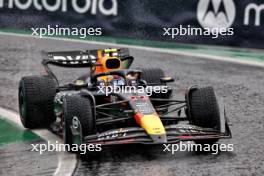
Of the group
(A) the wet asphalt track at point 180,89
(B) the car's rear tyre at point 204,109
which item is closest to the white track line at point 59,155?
(A) the wet asphalt track at point 180,89

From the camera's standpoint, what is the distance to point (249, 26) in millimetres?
18000

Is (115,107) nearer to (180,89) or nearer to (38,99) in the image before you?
(38,99)

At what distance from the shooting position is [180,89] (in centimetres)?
1388

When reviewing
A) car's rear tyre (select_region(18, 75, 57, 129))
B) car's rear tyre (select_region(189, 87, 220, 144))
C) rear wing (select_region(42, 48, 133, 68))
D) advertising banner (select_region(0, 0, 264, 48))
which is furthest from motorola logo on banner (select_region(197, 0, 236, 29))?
car's rear tyre (select_region(189, 87, 220, 144))

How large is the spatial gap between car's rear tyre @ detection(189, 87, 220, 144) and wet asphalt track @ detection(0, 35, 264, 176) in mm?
439

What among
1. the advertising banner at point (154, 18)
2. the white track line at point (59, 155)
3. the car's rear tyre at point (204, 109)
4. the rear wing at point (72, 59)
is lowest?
the white track line at point (59, 155)

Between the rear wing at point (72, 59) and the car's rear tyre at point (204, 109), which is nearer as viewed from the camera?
the car's rear tyre at point (204, 109)

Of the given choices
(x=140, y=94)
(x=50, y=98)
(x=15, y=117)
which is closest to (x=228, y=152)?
(x=140, y=94)

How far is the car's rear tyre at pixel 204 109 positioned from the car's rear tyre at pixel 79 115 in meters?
1.39

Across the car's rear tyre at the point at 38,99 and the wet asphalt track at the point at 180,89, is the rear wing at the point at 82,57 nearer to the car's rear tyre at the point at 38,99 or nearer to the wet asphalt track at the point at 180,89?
the car's rear tyre at the point at 38,99

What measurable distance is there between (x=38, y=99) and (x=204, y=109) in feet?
8.09

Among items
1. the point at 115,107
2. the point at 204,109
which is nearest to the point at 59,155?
the point at 115,107

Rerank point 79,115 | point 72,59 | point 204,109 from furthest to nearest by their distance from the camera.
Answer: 1. point 72,59
2. point 204,109
3. point 79,115

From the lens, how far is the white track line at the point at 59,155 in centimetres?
841
